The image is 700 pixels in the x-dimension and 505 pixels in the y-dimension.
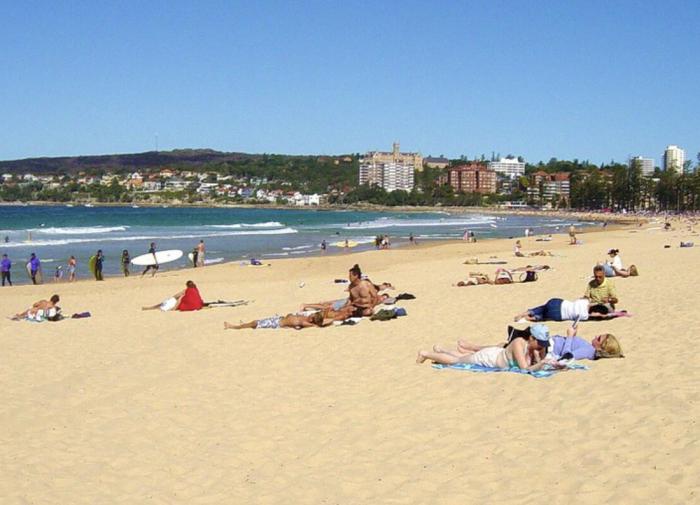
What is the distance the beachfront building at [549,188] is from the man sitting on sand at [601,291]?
14393 centimetres

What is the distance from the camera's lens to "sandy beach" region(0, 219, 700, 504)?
5.33m

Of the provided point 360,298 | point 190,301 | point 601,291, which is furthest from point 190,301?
point 601,291

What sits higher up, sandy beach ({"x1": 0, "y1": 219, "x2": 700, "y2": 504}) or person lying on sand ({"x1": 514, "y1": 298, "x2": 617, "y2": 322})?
person lying on sand ({"x1": 514, "y1": 298, "x2": 617, "y2": 322})

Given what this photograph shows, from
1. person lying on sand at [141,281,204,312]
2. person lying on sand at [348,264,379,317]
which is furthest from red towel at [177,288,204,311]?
person lying on sand at [348,264,379,317]

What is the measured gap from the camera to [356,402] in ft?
24.7

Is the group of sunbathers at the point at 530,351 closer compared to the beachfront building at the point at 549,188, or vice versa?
the group of sunbathers at the point at 530,351

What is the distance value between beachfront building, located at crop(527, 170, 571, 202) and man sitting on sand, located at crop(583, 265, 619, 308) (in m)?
144

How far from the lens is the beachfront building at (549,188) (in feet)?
535

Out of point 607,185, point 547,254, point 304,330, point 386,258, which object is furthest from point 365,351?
point 607,185

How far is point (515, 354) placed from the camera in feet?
26.7

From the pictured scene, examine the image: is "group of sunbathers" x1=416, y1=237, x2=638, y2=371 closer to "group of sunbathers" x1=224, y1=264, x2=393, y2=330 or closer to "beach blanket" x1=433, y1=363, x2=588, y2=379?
"beach blanket" x1=433, y1=363, x2=588, y2=379

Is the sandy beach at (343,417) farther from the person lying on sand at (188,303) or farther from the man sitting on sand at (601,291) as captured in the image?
the person lying on sand at (188,303)

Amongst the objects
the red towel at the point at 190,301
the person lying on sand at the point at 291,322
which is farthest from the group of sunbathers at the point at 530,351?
the red towel at the point at 190,301

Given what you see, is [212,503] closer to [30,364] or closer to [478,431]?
[478,431]
